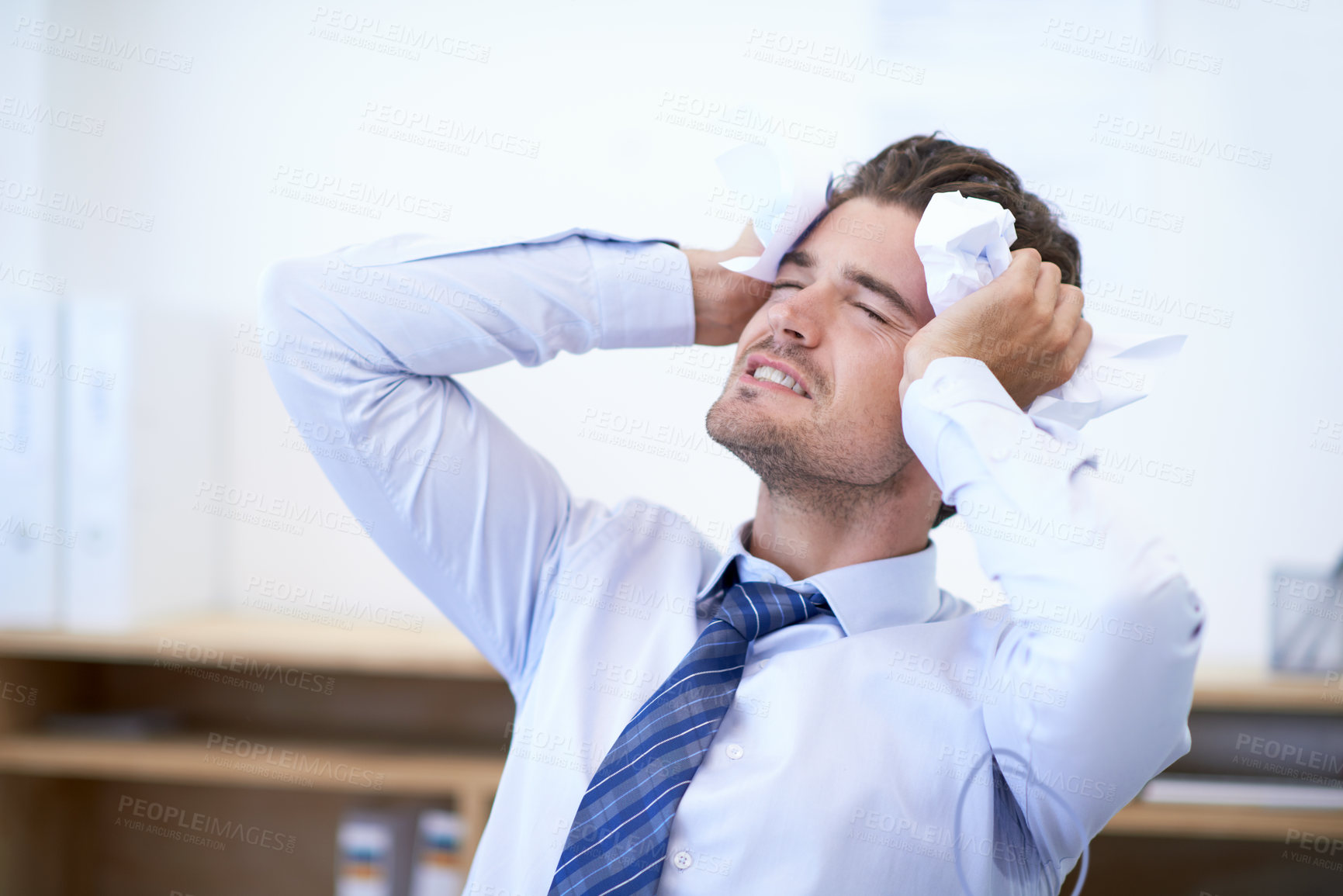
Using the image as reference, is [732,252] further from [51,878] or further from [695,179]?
[51,878]

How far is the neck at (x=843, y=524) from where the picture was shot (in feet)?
3.61

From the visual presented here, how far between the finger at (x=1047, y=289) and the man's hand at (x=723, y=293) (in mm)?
342

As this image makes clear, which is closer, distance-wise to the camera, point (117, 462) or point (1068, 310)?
point (1068, 310)

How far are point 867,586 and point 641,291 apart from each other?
0.45m

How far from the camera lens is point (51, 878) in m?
1.94

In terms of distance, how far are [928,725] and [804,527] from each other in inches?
11.7

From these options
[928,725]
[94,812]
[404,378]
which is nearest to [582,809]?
[928,725]
